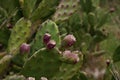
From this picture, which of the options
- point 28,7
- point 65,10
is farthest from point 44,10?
point 65,10

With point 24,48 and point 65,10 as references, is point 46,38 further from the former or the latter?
point 65,10

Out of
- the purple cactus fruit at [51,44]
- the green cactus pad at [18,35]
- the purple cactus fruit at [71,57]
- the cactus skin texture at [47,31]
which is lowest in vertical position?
the purple cactus fruit at [71,57]

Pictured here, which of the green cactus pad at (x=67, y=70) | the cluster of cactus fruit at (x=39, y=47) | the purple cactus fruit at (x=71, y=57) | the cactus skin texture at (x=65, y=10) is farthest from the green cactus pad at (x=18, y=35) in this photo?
the cactus skin texture at (x=65, y=10)

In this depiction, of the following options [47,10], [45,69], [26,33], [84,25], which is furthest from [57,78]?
[84,25]

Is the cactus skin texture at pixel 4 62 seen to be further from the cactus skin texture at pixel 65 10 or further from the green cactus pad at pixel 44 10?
the cactus skin texture at pixel 65 10

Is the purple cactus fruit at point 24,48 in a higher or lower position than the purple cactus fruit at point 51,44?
higher

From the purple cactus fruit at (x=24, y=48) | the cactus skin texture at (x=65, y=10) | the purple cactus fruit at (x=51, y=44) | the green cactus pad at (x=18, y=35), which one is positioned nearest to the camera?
the purple cactus fruit at (x=51, y=44)

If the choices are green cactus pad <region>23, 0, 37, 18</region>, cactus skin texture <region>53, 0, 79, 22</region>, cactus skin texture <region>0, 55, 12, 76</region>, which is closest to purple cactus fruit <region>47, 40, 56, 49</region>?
cactus skin texture <region>0, 55, 12, 76</region>
